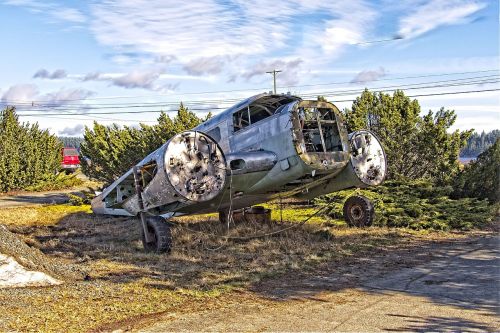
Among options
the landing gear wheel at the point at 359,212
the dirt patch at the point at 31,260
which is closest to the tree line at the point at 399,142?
the landing gear wheel at the point at 359,212

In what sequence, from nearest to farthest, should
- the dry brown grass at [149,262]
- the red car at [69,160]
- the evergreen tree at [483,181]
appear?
the dry brown grass at [149,262]
the evergreen tree at [483,181]
the red car at [69,160]

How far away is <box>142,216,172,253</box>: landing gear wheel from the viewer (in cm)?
1130

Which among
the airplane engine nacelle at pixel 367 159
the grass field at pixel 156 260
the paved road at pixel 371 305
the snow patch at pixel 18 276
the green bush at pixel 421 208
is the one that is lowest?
the paved road at pixel 371 305

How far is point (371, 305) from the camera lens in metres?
7.08

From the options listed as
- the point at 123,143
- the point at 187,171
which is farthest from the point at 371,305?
the point at 123,143

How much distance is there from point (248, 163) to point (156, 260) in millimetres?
2930

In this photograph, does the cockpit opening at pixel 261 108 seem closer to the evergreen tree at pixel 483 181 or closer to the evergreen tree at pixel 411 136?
the evergreen tree at pixel 411 136

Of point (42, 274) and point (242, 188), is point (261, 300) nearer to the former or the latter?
point (42, 274)

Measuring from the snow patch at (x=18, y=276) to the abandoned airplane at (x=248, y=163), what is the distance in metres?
3.12

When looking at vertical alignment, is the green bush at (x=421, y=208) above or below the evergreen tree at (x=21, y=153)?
below

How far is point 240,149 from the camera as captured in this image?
1216 cm

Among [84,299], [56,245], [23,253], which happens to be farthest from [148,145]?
[84,299]

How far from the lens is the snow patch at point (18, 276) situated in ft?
26.4

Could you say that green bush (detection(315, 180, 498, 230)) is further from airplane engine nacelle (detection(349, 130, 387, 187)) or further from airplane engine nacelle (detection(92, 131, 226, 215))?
airplane engine nacelle (detection(92, 131, 226, 215))
